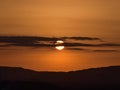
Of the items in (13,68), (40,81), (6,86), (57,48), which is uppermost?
(57,48)

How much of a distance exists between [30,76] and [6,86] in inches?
133

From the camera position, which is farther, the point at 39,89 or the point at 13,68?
the point at 13,68

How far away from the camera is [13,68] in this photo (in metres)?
23.6

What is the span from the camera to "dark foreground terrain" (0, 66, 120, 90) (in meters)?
20.3

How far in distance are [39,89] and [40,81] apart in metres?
1.80

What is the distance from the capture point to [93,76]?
2314 centimetres

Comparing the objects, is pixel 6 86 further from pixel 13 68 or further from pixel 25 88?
pixel 13 68

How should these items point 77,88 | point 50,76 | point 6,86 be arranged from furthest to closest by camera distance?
point 50,76 → point 77,88 → point 6,86

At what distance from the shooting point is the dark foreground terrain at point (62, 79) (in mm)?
20281

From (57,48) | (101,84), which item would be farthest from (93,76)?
(57,48)

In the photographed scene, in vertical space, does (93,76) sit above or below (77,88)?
above

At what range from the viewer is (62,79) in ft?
74.0

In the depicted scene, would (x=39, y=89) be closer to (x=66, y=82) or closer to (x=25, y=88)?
Result: (x=25, y=88)

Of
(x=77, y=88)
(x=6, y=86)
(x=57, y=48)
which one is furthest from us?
(x=57, y=48)
